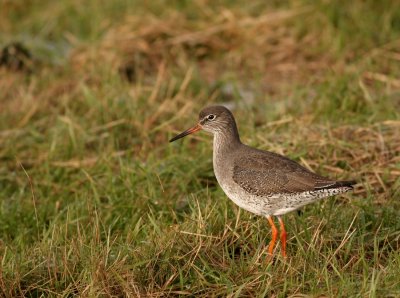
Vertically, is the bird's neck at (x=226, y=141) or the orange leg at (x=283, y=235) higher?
the bird's neck at (x=226, y=141)

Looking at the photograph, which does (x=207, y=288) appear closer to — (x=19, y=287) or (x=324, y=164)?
(x=19, y=287)

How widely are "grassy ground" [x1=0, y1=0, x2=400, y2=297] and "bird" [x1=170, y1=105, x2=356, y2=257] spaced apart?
0.17m

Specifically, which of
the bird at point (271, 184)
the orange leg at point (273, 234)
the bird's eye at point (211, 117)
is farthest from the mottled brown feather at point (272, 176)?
the bird's eye at point (211, 117)

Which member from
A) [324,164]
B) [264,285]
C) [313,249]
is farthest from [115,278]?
[324,164]

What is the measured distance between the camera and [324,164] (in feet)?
22.1

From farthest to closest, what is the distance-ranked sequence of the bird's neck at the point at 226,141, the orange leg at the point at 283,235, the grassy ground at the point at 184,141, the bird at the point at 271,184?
the bird's neck at the point at 226,141
the bird at the point at 271,184
the orange leg at the point at 283,235
the grassy ground at the point at 184,141

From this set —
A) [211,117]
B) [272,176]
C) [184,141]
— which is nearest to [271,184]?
[272,176]

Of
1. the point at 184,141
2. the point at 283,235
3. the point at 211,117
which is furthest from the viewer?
the point at 184,141

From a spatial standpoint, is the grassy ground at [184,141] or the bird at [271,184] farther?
the bird at [271,184]

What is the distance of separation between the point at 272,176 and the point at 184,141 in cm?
204

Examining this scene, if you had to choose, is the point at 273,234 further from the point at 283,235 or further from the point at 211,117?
the point at 211,117

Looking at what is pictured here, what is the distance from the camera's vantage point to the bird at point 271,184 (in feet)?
17.4

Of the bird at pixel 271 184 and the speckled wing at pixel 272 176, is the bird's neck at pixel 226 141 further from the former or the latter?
the speckled wing at pixel 272 176

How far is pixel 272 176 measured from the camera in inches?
218
